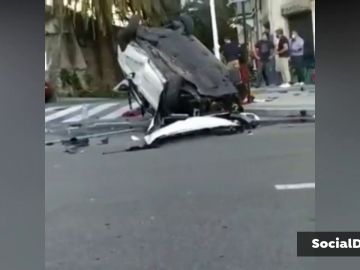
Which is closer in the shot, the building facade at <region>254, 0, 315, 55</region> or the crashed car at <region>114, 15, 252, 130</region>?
the building facade at <region>254, 0, 315, 55</region>

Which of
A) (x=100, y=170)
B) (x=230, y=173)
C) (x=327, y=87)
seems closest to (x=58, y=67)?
(x=100, y=170)

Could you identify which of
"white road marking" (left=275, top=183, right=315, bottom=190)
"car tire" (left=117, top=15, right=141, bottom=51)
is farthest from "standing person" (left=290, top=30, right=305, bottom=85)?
"car tire" (left=117, top=15, right=141, bottom=51)

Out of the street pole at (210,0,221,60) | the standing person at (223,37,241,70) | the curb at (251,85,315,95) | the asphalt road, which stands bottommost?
the asphalt road

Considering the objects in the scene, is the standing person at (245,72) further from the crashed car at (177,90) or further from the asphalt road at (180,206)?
the asphalt road at (180,206)

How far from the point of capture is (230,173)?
4.64 meters

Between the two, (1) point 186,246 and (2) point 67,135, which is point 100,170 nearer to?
(2) point 67,135

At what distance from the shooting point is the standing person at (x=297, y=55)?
4535mm

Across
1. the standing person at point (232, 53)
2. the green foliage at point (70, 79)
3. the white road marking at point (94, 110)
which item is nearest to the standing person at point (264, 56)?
the standing person at point (232, 53)

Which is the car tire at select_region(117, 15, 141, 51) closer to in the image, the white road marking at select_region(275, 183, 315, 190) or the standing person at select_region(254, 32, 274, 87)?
the standing person at select_region(254, 32, 274, 87)

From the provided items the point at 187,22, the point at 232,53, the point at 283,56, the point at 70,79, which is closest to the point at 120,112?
the point at 70,79

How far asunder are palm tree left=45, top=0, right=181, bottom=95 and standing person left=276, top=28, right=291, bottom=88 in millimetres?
711

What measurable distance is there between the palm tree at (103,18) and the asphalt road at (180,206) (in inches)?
19.6

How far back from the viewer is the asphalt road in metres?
4.62

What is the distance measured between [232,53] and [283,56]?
0.34 meters
